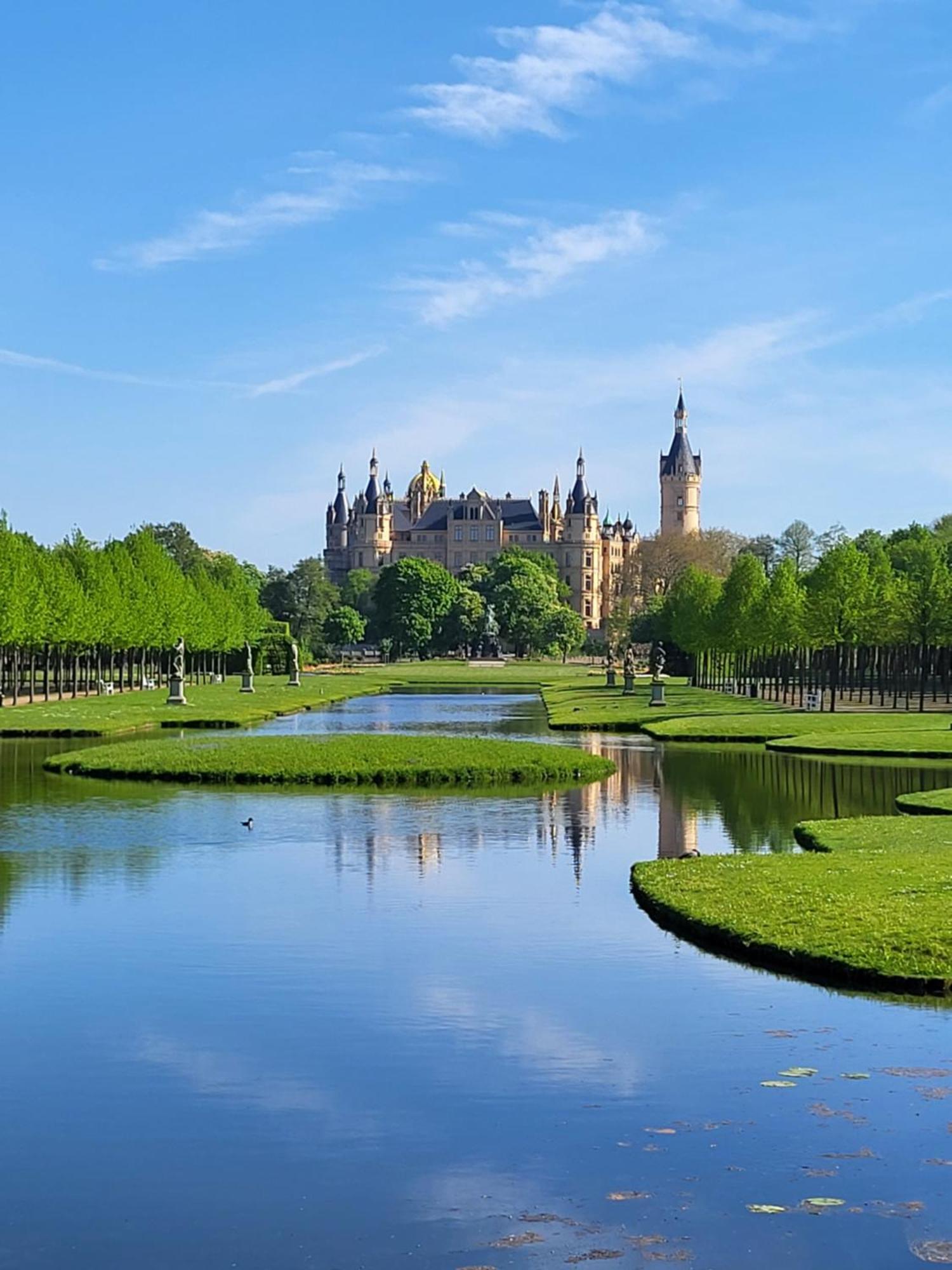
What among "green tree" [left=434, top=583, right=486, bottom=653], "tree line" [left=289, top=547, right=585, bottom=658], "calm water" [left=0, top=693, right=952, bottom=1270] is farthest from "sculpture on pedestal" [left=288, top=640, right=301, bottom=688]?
"calm water" [left=0, top=693, right=952, bottom=1270]

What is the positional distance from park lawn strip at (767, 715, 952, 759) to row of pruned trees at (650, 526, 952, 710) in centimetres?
1425

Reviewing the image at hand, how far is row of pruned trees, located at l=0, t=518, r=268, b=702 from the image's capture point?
73.1 metres

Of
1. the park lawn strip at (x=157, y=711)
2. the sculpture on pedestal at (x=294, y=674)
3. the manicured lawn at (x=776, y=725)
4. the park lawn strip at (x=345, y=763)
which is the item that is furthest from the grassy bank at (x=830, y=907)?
the sculpture on pedestal at (x=294, y=674)

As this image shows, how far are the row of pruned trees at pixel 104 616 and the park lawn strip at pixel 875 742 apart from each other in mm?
32496

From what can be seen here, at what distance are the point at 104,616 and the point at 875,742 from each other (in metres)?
Answer: 44.2

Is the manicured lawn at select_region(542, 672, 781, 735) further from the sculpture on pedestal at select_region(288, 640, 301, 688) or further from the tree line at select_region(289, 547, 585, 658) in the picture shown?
the tree line at select_region(289, 547, 585, 658)

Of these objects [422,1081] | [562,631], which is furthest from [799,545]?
[422,1081]

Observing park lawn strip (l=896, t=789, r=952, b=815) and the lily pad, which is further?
park lawn strip (l=896, t=789, r=952, b=815)

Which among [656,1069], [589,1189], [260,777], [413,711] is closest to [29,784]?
[260,777]

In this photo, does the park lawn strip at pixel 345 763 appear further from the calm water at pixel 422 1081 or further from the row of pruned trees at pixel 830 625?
the row of pruned trees at pixel 830 625

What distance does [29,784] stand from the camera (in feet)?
121

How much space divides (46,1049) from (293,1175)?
387cm

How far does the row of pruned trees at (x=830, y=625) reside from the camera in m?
75.4

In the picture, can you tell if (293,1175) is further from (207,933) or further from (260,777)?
(260,777)
